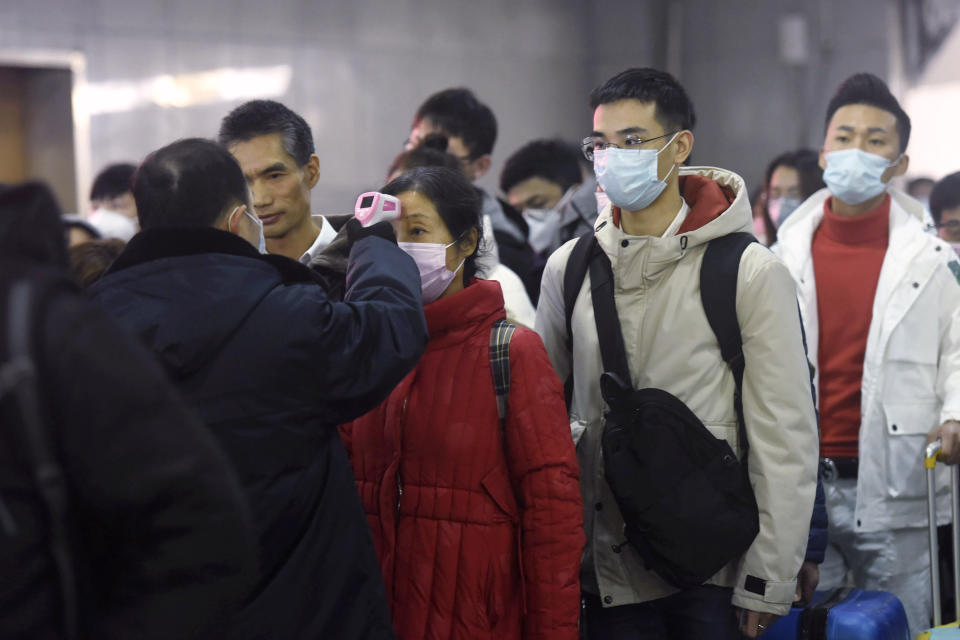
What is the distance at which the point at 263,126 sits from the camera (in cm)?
298

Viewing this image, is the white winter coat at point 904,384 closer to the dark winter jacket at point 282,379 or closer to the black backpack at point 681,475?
the black backpack at point 681,475

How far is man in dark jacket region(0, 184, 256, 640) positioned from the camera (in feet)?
4.24

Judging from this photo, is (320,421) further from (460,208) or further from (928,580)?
(928,580)

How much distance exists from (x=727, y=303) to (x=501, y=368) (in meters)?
0.53

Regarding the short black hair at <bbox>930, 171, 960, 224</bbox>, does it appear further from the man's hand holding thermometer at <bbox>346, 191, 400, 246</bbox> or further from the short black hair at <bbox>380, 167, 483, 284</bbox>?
the man's hand holding thermometer at <bbox>346, 191, 400, 246</bbox>

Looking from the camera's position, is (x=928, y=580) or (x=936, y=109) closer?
(x=928, y=580)

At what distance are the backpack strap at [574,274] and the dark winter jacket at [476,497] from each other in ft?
0.92

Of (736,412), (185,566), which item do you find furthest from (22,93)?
(185,566)

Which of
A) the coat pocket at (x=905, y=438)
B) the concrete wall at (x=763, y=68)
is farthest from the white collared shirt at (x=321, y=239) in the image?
the concrete wall at (x=763, y=68)

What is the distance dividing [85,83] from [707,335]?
20.2ft

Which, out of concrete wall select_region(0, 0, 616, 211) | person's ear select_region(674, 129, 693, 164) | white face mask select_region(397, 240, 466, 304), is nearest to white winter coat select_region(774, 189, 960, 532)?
person's ear select_region(674, 129, 693, 164)

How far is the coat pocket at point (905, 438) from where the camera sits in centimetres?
338

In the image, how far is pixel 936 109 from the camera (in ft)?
28.6

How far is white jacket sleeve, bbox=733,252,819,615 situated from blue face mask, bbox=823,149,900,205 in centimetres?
134
